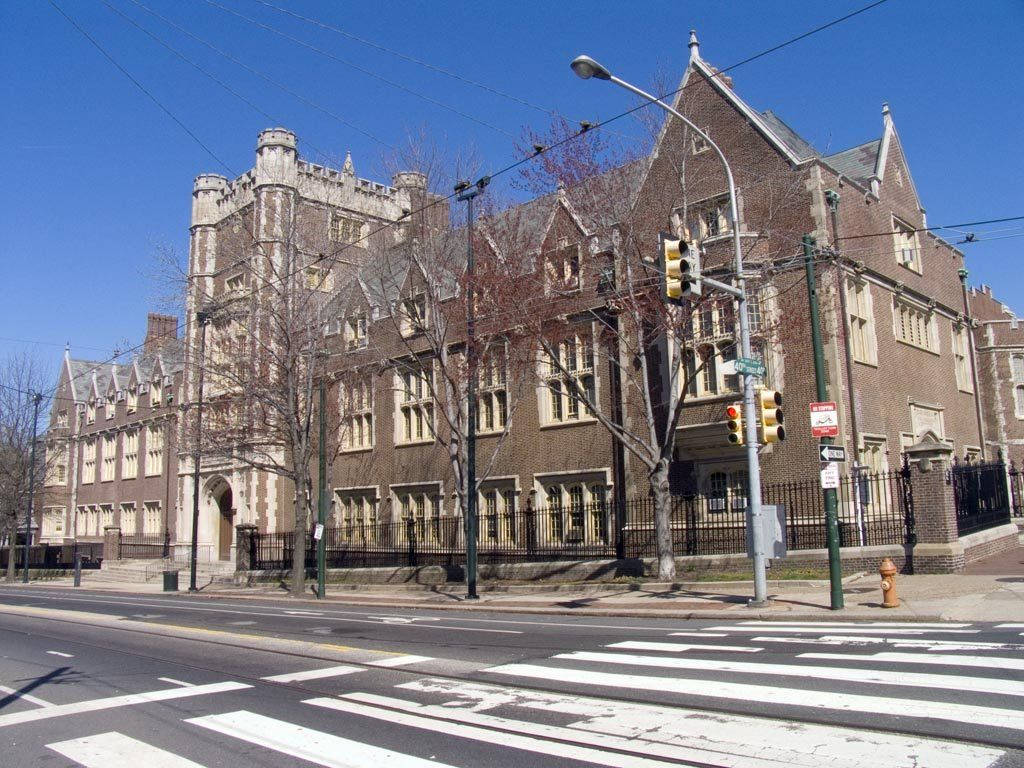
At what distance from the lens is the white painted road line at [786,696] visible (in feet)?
22.0

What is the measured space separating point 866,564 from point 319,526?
1601 centimetres

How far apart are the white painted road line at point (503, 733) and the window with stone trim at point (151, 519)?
4716cm

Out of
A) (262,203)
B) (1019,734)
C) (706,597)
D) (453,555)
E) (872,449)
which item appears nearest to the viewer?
(1019,734)

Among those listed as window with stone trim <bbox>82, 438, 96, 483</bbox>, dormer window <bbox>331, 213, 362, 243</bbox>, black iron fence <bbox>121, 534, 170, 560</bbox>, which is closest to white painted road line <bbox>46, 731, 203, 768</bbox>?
dormer window <bbox>331, 213, 362, 243</bbox>

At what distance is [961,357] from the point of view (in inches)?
1251

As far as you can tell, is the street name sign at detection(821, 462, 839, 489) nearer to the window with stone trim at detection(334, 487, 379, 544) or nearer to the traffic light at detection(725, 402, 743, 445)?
the traffic light at detection(725, 402, 743, 445)

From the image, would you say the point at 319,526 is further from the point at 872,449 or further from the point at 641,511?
the point at 872,449

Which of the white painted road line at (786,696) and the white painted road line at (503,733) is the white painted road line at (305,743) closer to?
the white painted road line at (503,733)

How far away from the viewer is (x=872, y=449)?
2367 centimetres

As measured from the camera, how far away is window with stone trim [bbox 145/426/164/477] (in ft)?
170

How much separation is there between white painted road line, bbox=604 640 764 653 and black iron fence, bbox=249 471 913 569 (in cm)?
612

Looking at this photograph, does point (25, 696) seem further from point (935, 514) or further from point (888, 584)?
point (935, 514)

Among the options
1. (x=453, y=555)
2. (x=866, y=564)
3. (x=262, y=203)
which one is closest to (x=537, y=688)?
(x=866, y=564)

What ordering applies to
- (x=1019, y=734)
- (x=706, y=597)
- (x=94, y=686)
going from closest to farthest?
(x=1019, y=734) < (x=94, y=686) < (x=706, y=597)
